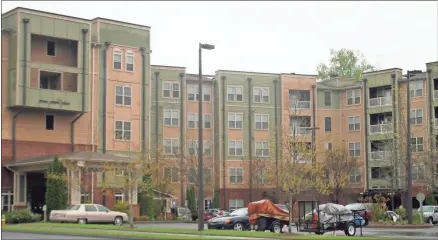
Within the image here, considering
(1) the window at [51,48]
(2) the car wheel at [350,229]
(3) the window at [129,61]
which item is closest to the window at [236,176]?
(3) the window at [129,61]

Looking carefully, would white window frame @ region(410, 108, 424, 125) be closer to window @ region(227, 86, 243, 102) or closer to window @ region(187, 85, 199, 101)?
window @ region(227, 86, 243, 102)

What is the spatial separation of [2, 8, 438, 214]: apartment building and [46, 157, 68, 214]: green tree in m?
0.85

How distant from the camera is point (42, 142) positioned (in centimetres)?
5309

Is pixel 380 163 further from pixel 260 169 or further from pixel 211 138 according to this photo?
pixel 211 138

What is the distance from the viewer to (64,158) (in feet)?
150

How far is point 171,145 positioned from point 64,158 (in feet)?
75.6

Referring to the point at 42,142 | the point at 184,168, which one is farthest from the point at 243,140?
the point at 42,142

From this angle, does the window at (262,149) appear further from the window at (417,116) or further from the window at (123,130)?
the window at (123,130)

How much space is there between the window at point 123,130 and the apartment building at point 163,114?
98 millimetres

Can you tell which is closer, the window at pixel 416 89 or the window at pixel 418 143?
the window at pixel 418 143

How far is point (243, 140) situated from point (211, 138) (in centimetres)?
349

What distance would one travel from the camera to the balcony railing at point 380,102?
72312 mm

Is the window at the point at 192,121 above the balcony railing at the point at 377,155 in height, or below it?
above

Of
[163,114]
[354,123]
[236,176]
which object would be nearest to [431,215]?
[236,176]
